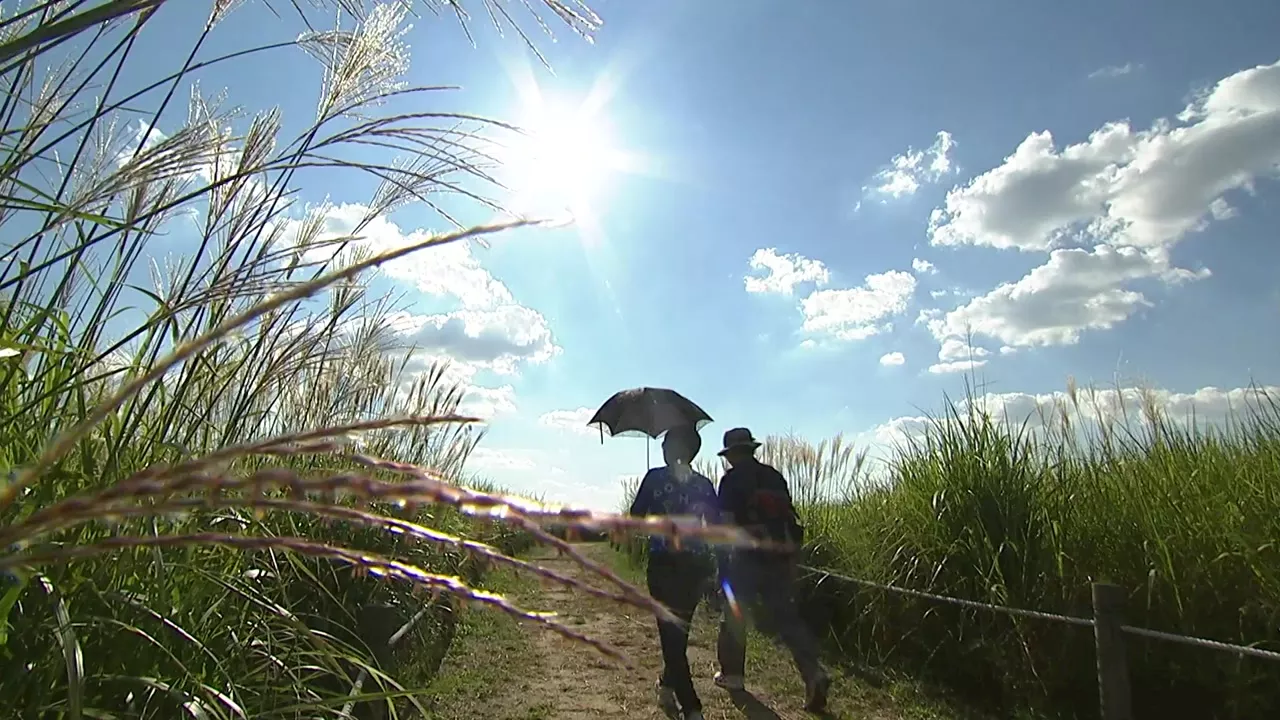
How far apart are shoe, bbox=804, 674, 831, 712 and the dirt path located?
0.07 m

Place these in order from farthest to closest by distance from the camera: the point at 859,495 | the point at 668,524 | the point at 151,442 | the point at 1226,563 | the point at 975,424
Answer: the point at 859,495, the point at 975,424, the point at 1226,563, the point at 151,442, the point at 668,524

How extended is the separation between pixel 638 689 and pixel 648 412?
2.48 m

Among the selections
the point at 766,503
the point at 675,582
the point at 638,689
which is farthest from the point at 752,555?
the point at 638,689

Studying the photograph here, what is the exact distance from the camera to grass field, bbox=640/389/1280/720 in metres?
3.44

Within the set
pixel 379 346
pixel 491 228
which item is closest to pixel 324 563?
pixel 379 346

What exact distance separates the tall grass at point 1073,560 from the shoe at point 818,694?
67 centimetres

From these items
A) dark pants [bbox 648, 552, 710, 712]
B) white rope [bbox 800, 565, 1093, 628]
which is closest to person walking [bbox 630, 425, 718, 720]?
dark pants [bbox 648, 552, 710, 712]

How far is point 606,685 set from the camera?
17.5 feet

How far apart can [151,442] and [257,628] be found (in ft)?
1.74

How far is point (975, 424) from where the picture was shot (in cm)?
519

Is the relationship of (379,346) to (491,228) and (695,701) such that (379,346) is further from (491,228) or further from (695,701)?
(491,228)

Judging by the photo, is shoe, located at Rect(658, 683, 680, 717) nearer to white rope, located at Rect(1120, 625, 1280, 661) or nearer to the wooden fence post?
the wooden fence post

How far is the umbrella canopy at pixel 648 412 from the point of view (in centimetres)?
691

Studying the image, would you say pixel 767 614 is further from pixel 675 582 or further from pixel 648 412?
pixel 648 412
